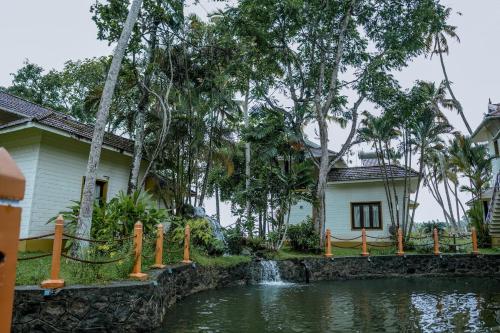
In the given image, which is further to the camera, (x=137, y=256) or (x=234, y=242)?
(x=234, y=242)

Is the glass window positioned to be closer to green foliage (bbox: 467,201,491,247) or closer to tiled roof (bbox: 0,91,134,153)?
green foliage (bbox: 467,201,491,247)

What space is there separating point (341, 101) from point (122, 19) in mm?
11627

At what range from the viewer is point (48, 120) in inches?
489

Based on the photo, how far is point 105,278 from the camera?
24.0 ft

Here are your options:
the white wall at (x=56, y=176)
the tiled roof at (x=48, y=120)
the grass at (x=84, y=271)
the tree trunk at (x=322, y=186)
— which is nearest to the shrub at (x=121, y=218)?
the white wall at (x=56, y=176)

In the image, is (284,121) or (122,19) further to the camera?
(284,121)

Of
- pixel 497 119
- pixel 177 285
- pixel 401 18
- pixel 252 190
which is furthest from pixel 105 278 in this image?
pixel 497 119

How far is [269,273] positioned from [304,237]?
419 centimetres

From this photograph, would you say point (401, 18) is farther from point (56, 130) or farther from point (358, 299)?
point (56, 130)

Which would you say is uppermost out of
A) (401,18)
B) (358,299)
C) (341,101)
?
(401,18)

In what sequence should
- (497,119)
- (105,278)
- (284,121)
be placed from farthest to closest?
1. (497,119)
2. (284,121)
3. (105,278)

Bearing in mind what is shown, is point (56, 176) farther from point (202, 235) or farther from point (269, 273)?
point (269, 273)

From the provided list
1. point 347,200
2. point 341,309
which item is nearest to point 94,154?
point 341,309

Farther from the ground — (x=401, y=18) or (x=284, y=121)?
(x=401, y=18)
